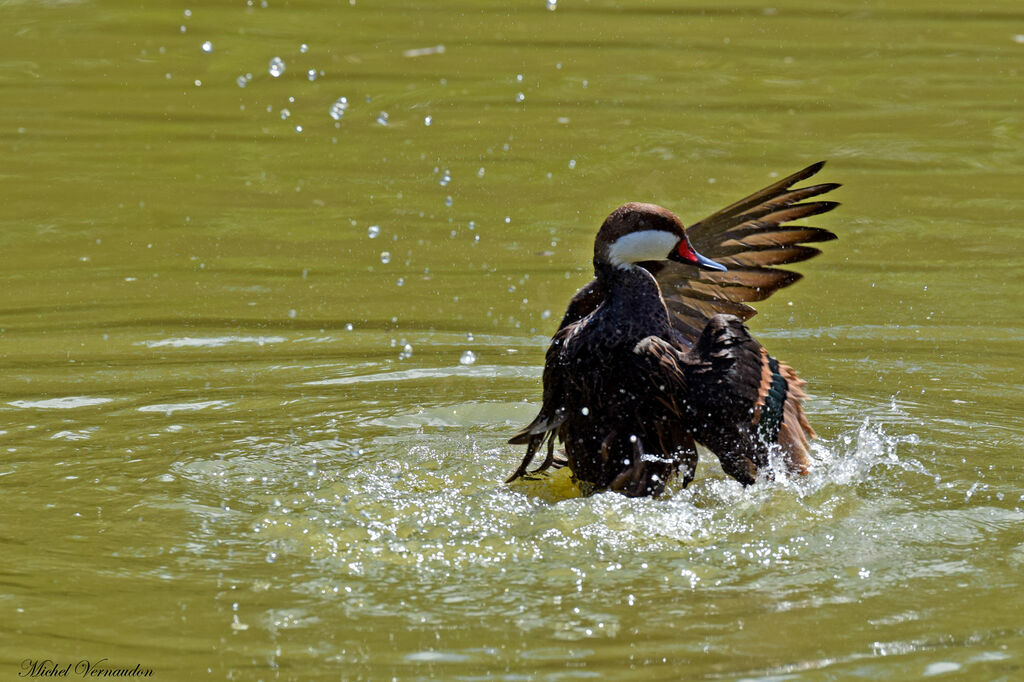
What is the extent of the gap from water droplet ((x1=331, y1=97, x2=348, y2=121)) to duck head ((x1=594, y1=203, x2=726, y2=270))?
5.45m

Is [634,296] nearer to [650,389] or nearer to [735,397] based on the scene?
[650,389]

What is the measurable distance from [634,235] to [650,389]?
2.18ft

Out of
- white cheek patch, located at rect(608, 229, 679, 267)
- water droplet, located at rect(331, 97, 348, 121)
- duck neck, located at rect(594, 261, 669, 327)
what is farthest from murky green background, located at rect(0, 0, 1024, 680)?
white cheek patch, located at rect(608, 229, 679, 267)

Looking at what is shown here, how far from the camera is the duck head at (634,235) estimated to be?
6.39m

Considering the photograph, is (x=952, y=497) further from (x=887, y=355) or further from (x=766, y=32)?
(x=766, y=32)

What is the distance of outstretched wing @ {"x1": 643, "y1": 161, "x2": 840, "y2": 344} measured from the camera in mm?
7012

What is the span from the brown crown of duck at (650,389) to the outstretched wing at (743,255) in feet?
1.26

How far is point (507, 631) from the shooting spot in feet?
16.3

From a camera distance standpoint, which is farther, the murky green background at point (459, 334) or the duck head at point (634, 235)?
the duck head at point (634, 235)

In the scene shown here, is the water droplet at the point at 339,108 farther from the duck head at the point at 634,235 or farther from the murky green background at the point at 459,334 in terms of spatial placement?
the duck head at the point at 634,235

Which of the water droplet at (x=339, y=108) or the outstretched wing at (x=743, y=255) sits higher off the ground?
the water droplet at (x=339, y=108)

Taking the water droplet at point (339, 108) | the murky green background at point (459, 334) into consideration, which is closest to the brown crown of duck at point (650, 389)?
the murky green background at point (459, 334)

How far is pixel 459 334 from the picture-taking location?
28.0 ft

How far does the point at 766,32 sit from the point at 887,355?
575 centimetres
